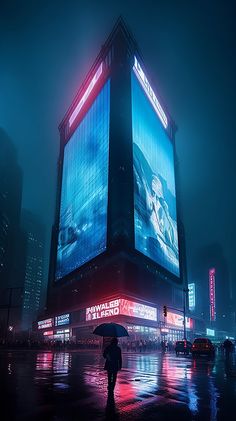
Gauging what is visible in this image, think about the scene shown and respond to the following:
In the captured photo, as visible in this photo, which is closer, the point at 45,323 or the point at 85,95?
the point at 85,95

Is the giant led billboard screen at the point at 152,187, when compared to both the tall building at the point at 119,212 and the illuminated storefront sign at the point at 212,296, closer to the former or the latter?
the tall building at the point at 119,212

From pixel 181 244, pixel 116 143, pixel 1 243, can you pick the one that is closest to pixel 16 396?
pixel 116 143

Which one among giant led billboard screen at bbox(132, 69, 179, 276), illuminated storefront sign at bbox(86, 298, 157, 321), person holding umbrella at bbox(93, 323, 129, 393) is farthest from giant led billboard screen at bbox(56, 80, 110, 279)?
person holding umbrella at bbox(93, 323, 129, 393)

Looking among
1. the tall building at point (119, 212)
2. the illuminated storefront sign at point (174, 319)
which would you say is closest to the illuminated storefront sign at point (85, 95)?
the tall building at point (119, 212)

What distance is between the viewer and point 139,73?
117 meters

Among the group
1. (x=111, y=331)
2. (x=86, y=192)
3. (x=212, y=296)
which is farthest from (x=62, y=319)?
(x=111, y=331)

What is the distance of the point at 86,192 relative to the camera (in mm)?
102812

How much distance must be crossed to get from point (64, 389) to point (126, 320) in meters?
64.8

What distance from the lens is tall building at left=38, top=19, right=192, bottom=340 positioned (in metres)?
85.9

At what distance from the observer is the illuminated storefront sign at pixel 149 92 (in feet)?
382

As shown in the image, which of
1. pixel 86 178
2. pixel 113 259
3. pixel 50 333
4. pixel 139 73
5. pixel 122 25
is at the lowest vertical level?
pixel 50 333

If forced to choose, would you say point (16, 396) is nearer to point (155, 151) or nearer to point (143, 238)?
Result: point (143, 238)

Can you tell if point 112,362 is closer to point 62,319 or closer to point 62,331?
point 62,319

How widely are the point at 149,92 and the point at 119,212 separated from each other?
55822 millimetres
